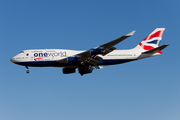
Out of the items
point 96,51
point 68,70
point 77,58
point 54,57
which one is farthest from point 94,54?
point 68,70

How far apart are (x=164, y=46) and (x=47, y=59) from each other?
20704 millimetres

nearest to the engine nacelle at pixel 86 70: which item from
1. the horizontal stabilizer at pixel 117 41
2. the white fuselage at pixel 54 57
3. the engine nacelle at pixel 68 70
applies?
the white fuselage at pixel 54 57

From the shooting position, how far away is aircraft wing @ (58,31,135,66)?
4194cm

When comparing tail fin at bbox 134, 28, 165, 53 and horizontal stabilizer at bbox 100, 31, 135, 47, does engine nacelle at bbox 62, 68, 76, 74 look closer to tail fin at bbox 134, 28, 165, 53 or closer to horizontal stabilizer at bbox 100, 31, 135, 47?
horizontal stabilizer at bbox 100, 31, 135, 47

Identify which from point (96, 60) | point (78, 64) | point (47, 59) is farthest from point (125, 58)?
point (47, 59)

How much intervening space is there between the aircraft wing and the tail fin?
1040 cm

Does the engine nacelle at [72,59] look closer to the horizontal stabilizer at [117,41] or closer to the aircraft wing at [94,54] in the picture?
the aircraft wing at [94,54]

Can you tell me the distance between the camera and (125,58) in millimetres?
48594

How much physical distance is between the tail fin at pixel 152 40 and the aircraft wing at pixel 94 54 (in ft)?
34.1

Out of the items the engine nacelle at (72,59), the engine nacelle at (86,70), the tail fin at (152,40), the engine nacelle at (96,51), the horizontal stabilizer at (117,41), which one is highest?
the tail fin at (152,40)

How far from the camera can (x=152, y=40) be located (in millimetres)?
52719

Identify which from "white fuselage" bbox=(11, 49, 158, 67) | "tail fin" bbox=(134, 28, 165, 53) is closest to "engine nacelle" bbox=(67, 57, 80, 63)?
"white fuselage" bbox=(11, 49, 158, 67)

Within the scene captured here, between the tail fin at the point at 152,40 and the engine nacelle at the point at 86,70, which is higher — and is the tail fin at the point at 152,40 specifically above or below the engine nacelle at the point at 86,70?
above

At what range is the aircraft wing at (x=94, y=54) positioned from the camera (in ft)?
138
